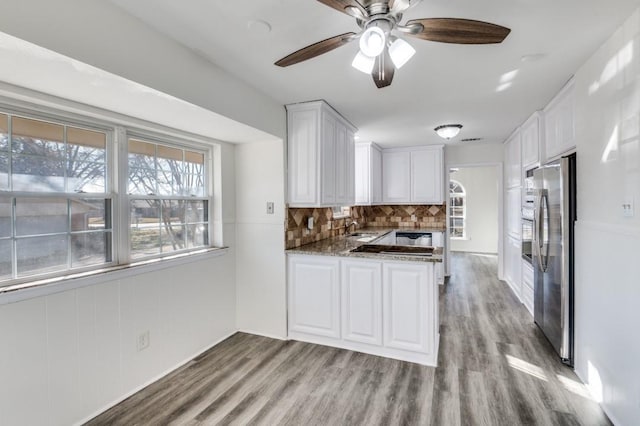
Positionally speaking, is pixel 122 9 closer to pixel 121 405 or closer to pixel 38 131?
pixel 38 131

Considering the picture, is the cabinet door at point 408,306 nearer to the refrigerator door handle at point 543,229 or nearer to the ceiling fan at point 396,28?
the refrigerator door handle at point 543,229

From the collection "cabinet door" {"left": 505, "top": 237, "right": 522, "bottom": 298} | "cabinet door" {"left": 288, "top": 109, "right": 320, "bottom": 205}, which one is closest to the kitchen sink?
"cabinet door" {"left": 288, "top": 109, "right": 320, "bottom": 205}

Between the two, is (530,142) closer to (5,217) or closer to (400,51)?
(400,51)

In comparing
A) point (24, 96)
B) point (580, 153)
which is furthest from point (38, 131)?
point (580, 153)

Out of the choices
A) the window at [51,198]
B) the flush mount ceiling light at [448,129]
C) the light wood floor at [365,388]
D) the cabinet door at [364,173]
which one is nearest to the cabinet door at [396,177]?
the cabinet door at [364,173]

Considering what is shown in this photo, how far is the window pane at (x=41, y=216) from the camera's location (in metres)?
1.75

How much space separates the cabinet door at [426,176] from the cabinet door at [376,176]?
55cm

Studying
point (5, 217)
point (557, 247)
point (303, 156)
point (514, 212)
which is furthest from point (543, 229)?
point (5, 217)

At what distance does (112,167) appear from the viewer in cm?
222

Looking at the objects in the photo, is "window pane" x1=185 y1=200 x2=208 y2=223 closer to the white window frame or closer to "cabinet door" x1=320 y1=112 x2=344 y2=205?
the white window frame

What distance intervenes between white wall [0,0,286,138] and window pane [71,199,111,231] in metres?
0.69

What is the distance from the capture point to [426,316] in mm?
2555

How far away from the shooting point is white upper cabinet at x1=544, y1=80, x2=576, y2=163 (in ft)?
8.39

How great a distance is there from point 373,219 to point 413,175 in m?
1.16
